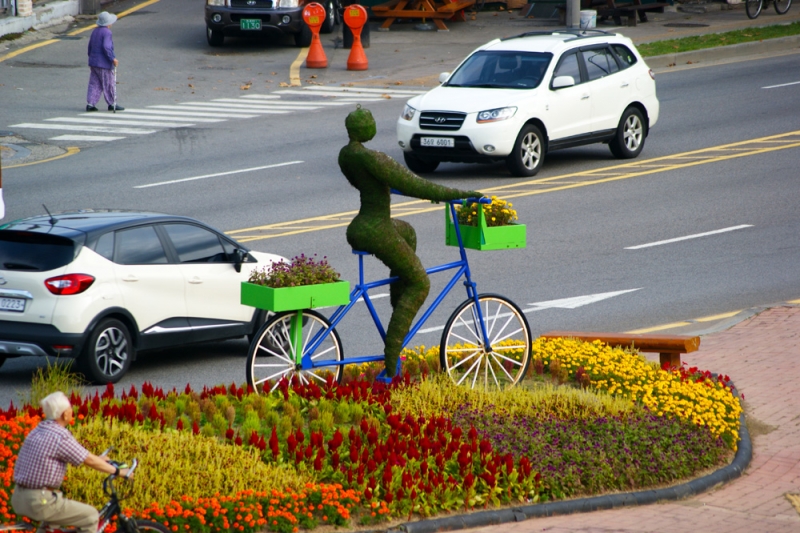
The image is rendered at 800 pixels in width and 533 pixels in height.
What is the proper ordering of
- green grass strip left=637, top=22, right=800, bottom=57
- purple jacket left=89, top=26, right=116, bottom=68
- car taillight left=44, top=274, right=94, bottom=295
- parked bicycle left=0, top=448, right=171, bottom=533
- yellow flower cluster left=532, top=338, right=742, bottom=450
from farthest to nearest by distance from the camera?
green grass strip left=637, top=22, right=800, bottom=57 < purple jacket left=89, top=26, right=116, bottom=68 < car taillight left=44, top=274, right=94, bottom=295 < yellow flower cluster left=532, top=338, right=742, bottom=450 < parked bicycle left=0, top=448, right=171, bottom=533

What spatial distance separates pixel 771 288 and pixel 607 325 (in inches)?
101

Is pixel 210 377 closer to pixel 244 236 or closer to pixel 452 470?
pixel 452 470

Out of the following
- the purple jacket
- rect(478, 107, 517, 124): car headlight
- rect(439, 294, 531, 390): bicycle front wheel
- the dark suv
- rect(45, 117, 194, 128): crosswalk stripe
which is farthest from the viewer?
the dark suv

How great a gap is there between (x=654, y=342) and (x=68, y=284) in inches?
196

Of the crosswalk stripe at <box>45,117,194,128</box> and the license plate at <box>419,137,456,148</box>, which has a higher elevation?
the license plate at <box>419,137,456,148</box>

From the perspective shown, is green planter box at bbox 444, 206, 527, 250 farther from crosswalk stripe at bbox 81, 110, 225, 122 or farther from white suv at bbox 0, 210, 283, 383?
crosswalk stripe at bbox 81, 110, 225, 122

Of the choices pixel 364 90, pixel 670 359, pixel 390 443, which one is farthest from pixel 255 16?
pixel 390 443

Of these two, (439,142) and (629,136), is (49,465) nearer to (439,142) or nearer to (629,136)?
(439,142)

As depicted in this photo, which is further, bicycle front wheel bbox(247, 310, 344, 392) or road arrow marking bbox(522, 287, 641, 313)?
road arrow marking bbox(522, 287, 641, 313)

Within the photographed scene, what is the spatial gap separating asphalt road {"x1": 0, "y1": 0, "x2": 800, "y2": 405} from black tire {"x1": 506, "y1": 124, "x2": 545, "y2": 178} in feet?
0.96

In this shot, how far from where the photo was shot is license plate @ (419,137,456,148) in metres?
18.4

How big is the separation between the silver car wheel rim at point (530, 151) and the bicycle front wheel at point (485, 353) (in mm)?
9465

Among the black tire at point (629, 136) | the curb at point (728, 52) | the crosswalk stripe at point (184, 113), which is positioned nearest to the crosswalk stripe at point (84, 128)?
the crosswalk stripe at point (184, 113)

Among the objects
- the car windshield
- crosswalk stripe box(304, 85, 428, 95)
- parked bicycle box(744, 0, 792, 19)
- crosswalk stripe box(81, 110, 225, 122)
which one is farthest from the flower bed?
parked bicycle box(744, 0, 792, 19)
